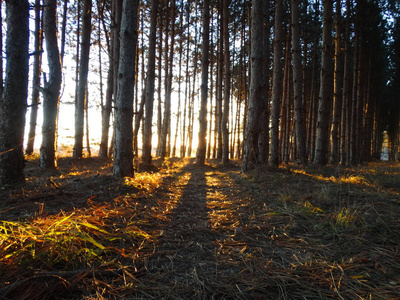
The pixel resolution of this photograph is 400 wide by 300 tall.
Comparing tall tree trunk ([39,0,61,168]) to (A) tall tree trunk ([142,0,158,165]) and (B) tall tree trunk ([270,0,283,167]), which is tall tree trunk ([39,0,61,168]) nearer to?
(A) tall tree trunk ([142,0,158,165])

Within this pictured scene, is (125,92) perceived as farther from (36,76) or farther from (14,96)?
(36,76)

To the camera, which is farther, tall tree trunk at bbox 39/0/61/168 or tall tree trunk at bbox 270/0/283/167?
tall tree trunk at bbox 270/0/283/167

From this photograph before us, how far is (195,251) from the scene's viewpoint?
1.99 m

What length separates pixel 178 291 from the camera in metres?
1.40

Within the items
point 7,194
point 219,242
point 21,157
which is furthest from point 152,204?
point 21,157

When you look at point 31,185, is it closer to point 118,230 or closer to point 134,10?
point 118,230

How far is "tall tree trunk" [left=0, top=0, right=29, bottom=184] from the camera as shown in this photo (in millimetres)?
3730

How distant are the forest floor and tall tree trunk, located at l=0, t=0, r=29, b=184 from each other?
721 millimetres

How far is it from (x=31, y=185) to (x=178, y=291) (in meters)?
3.73

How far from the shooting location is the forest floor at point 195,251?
4.50 feet

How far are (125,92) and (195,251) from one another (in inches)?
162

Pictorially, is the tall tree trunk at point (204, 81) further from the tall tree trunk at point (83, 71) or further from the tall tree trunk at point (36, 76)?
the tall tree trunk at point (36, 76)

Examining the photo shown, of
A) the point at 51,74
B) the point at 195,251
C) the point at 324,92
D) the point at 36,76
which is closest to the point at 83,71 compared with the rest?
the point at 36,76

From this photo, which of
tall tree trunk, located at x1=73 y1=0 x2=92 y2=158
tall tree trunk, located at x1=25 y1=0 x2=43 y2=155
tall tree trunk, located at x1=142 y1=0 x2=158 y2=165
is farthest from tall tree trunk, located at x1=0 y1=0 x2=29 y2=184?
tall tree trunk, located at x1=73 y1=0 x2=92 y2=158
